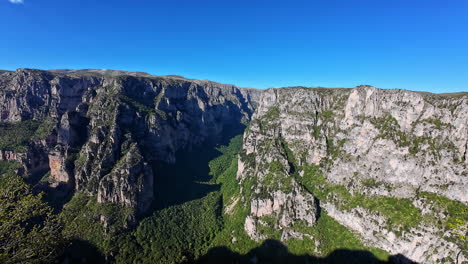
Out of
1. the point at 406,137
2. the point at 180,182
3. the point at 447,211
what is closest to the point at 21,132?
the point at 180,182

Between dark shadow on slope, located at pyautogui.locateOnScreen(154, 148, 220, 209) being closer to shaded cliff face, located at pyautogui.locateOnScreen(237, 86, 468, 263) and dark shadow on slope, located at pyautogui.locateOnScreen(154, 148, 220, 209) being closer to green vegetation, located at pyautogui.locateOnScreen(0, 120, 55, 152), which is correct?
shaded cliff face, located at pyautogui.locateOnScreen(237, 86, 468, 263)

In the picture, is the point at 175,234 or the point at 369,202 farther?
the point at 175,234

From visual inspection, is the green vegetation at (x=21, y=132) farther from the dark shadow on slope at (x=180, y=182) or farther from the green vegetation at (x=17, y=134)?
the dark shadow on slope at (x=180, y=182)

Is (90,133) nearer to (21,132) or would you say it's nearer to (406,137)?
(21,132)

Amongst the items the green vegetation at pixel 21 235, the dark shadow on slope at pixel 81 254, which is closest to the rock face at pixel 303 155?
the dark shadow on slope at pixel 81 254

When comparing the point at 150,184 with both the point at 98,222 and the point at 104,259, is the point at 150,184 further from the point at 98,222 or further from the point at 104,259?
the point at 104,259

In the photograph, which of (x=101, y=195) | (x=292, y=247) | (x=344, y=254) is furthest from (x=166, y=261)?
(x=344, y=254)
